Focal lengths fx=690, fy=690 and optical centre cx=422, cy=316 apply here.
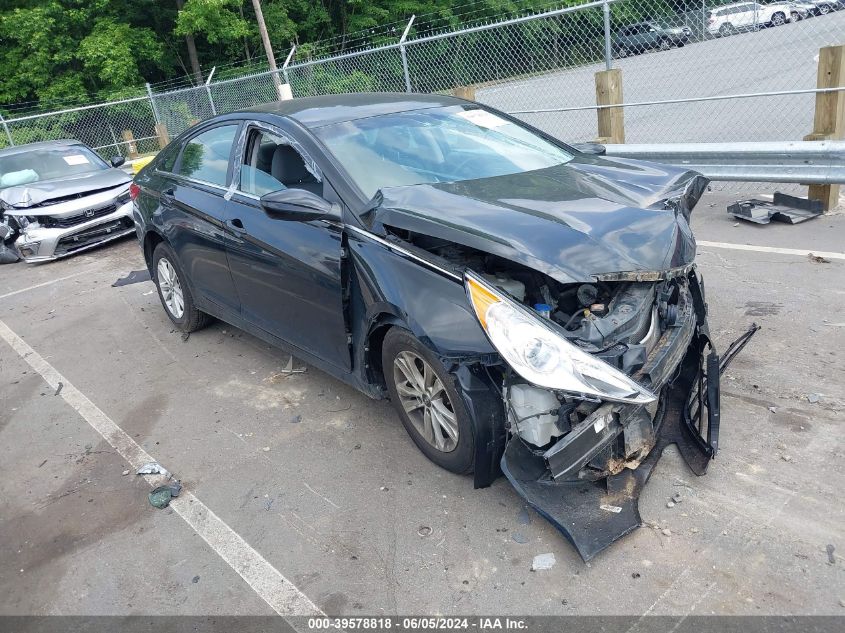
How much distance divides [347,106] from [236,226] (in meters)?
1.02

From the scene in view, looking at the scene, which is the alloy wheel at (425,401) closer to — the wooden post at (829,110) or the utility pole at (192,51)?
the wooden post at (829,110)

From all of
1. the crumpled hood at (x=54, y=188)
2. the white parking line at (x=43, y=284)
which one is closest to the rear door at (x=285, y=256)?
the white parking line at (x=43, y=284)

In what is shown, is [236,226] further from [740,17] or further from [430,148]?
[740,17]

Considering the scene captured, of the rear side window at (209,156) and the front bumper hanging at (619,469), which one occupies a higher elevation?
the rear side window at (209,156)

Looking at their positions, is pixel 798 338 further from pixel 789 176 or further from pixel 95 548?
pixel 95 548

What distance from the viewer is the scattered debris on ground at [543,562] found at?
108 inches

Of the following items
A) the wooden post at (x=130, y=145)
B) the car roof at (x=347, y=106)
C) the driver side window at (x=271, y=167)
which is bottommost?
the wooden post at (x=130, y=145)

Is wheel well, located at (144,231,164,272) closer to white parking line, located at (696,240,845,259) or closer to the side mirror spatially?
the side mirror

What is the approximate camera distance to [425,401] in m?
3.30

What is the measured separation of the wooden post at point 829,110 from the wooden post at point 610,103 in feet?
7.37

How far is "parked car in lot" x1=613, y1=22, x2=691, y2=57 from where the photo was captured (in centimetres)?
928

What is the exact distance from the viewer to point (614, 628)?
241cm

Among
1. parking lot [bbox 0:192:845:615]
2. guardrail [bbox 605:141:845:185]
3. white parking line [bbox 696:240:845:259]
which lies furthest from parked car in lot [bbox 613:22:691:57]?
parking lot [bbox 0:192:845:615]

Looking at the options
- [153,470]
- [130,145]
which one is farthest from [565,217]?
[130,145]
